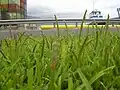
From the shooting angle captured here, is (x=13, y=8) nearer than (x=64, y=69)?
No

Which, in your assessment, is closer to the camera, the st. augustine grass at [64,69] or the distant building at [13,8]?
the st. augustine grass at [64,69]

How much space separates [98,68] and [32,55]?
384 mm

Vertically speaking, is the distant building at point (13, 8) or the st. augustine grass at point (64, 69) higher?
the distant building at point (13, 8)

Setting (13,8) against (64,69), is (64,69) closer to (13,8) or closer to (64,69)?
(64,69)

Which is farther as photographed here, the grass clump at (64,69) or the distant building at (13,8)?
the distant building at (13,8)

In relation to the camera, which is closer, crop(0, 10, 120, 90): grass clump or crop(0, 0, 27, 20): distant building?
crop(0, 10, 120, 90): grass clump

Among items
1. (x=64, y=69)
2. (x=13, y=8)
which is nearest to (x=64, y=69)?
(x=64, y=69)

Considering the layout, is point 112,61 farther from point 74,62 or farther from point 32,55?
point 32,55

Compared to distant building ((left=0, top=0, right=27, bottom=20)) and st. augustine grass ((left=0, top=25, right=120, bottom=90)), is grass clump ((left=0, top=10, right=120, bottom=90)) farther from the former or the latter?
distant building ((left=0, top=0, right=27, bottom=20))

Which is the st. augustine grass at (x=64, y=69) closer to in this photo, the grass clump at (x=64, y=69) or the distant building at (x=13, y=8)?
the grass clump at (x=64, y=69)

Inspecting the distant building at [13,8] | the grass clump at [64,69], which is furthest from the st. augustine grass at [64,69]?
the distant building at [13,8]

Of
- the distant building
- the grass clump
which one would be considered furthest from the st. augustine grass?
the distant building

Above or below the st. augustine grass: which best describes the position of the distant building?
above

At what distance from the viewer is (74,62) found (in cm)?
108
